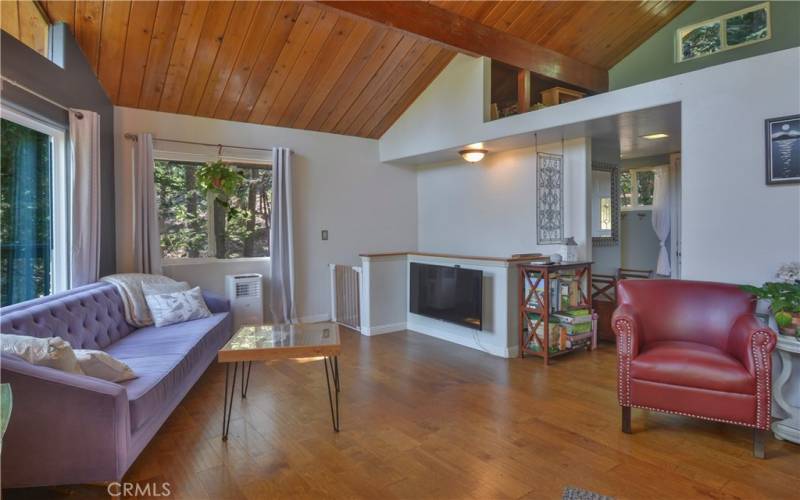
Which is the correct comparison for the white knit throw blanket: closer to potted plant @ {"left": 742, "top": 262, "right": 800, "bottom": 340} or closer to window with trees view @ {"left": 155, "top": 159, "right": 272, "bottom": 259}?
window with trees view @ {"left": 155, "top": 159, "right": 272, "bottom": 259}

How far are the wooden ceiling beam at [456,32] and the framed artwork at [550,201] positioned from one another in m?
0.84

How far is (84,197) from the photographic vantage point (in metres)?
3.55

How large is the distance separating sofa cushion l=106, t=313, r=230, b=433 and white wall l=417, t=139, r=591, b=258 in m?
2.98

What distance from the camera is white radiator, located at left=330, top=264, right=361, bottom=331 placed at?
518 centimetres

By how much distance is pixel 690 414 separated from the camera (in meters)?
2.39

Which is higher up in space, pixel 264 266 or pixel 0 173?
pixel 0 173

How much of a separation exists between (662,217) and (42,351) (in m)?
6.30

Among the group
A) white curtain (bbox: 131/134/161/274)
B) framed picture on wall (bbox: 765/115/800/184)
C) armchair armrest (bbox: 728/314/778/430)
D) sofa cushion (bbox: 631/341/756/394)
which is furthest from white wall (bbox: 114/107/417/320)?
armchair armrest (bbox: 728/314/778/430)

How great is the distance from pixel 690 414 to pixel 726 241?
1.19m

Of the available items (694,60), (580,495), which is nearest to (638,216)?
(694,60)

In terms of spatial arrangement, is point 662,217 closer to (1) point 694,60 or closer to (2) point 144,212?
(1) point 694,60

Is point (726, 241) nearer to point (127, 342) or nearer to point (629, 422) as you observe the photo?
point (629, 422)

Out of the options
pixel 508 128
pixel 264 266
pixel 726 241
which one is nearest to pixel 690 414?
pixel 726 241
